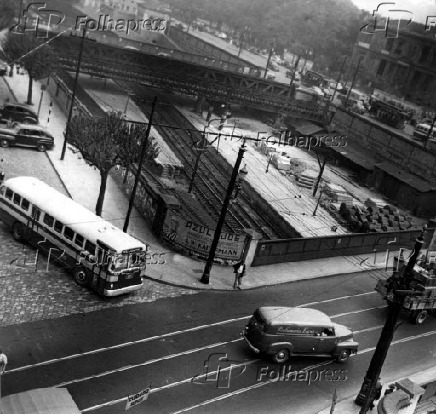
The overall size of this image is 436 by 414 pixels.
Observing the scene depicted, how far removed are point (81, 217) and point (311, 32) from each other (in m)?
68.8

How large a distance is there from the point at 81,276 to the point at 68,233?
5.52ft

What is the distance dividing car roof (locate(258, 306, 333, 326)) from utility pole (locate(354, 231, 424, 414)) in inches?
111

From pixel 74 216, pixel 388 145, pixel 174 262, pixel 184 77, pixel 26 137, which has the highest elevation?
pixel 184 77

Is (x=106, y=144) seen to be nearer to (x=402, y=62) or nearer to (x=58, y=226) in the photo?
(x=58, y=226)

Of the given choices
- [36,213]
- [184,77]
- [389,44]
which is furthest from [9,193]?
[389,44]

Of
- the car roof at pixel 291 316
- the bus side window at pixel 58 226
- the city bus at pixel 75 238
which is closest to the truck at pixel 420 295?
the car roof at pixel 291 316

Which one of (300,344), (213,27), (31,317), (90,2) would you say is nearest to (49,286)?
(31,317)

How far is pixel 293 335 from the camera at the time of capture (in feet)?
65.0

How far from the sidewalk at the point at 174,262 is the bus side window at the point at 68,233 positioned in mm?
3914

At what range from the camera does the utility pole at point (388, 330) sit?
53.7 feet

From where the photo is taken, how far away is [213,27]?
114375 mm

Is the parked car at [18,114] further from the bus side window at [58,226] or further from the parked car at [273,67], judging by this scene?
the parked car at [273,67]

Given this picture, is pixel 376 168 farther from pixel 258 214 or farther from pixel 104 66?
pixel 104 66

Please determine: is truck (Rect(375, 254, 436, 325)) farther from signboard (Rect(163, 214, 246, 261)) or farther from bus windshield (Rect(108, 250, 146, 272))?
bus windshield (Rect(108, 250, 146, 272))
